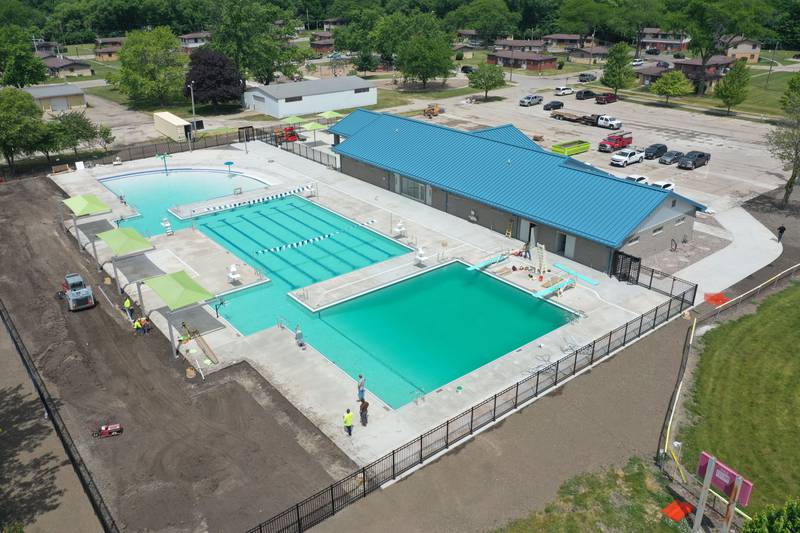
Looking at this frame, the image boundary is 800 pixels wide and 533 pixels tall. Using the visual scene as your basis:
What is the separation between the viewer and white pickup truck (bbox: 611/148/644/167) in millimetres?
60688

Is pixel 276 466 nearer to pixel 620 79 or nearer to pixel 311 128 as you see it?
pixel 311 128

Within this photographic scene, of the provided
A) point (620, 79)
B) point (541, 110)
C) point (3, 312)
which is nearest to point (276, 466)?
point (3, 312)

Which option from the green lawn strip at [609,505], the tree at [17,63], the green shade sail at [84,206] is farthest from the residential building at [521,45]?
the green lawn strip at [609,505]

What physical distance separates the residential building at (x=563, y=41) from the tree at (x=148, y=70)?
333ft

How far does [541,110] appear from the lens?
87500mm

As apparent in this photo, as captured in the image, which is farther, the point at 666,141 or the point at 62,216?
the point at 666,141

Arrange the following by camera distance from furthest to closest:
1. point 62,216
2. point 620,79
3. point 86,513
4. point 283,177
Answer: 1. point 620,79
2. point 283,177
3. point 62,216
4. point 86,513

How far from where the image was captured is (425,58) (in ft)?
319

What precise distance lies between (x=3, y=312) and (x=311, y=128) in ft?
127

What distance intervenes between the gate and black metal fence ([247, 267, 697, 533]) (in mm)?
2527

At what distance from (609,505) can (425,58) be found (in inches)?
3407

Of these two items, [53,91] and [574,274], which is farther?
[53,91]

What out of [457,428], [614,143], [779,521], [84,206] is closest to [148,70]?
[84,206]

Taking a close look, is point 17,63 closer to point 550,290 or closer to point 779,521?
point 550,290
